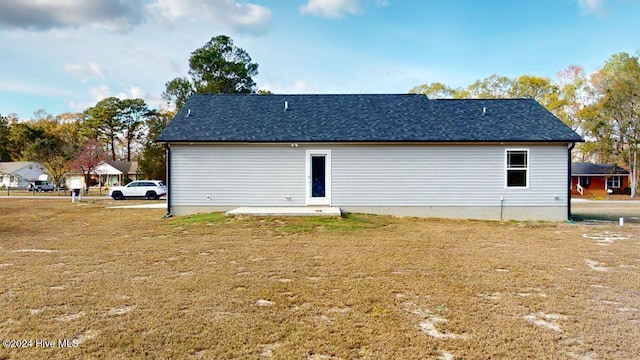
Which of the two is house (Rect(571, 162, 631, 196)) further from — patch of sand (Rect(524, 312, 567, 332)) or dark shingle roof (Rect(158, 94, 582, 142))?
patch of sand (Rect(524, 312, 567, 332))

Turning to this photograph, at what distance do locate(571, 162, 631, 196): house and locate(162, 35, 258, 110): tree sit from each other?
3306 cm

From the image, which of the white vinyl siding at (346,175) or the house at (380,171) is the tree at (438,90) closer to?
the house at (380,171)

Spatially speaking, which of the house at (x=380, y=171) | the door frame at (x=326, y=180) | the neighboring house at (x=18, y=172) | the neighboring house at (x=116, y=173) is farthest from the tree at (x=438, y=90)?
the neighboring house at (x=18, y=172)

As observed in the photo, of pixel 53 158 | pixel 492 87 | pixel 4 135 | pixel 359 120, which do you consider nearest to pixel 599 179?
pixel 492 87

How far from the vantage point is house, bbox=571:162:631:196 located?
35594 millimetres

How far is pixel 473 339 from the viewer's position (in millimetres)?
3229

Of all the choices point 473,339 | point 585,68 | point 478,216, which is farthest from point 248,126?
point 585,68

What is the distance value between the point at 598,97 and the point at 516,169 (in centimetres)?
2910

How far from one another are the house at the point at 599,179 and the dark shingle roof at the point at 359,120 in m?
26.8

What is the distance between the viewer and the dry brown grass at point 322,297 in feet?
10.2

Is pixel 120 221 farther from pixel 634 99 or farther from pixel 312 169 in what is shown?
pixel 634 99

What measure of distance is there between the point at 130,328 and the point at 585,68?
4471cm

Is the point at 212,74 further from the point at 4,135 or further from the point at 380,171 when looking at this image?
the point at 4,135

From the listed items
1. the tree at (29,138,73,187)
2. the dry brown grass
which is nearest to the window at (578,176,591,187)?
the dry brown grass
